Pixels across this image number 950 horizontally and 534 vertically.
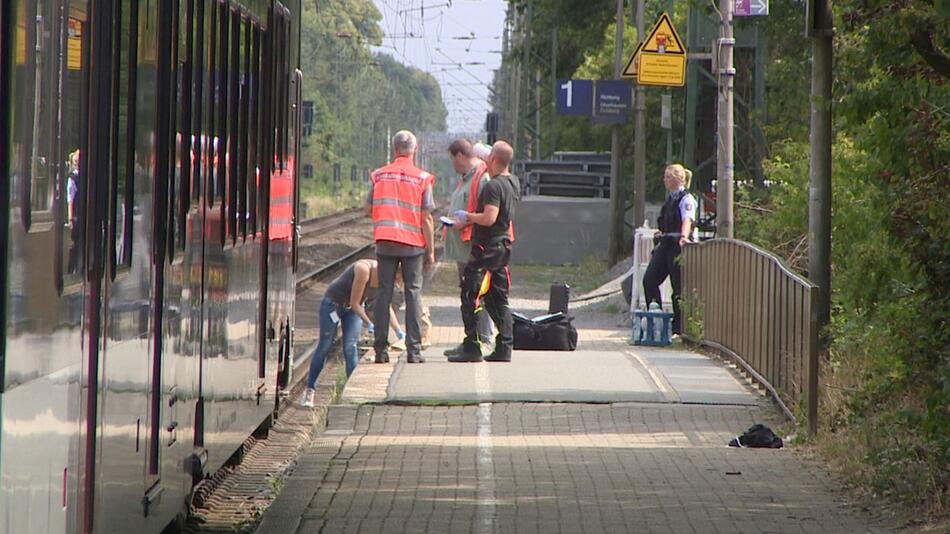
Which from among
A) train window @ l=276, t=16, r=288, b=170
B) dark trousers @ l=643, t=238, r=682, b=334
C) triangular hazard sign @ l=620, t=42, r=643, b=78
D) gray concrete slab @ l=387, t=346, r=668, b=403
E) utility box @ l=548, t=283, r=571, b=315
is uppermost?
triangular hazard sign @ l=620, t=42, r=643, b=78

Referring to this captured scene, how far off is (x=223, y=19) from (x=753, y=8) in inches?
410

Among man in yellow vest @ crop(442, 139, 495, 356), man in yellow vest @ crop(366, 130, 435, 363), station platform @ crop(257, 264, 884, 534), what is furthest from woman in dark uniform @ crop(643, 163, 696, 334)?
man in yellow vest @ crop(366, 130, 435, 363)

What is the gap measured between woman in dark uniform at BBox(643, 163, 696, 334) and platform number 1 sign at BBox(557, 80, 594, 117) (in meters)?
13.3

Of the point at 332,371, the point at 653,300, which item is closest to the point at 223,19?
the point at 332,371

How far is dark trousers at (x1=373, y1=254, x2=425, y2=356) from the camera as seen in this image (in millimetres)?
13609

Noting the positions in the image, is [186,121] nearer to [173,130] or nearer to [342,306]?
[173,130]

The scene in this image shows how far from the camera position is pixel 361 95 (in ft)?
314

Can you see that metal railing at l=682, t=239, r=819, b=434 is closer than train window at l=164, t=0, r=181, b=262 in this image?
No

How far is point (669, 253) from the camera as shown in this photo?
57.6ft

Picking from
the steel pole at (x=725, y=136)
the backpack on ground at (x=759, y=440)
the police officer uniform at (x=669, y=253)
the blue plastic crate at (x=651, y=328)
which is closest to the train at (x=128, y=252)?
the backpack on ground at (x=759, y=440)

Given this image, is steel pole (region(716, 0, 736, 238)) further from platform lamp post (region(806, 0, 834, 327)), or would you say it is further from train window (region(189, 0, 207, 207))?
train window (region(189, 0, 207, 207))

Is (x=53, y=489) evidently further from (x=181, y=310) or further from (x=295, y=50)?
(x=295, y=50)

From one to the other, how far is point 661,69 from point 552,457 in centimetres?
1319

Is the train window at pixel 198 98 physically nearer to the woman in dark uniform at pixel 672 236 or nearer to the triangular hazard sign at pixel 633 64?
the woman in dark uniform at pixel 672 236
